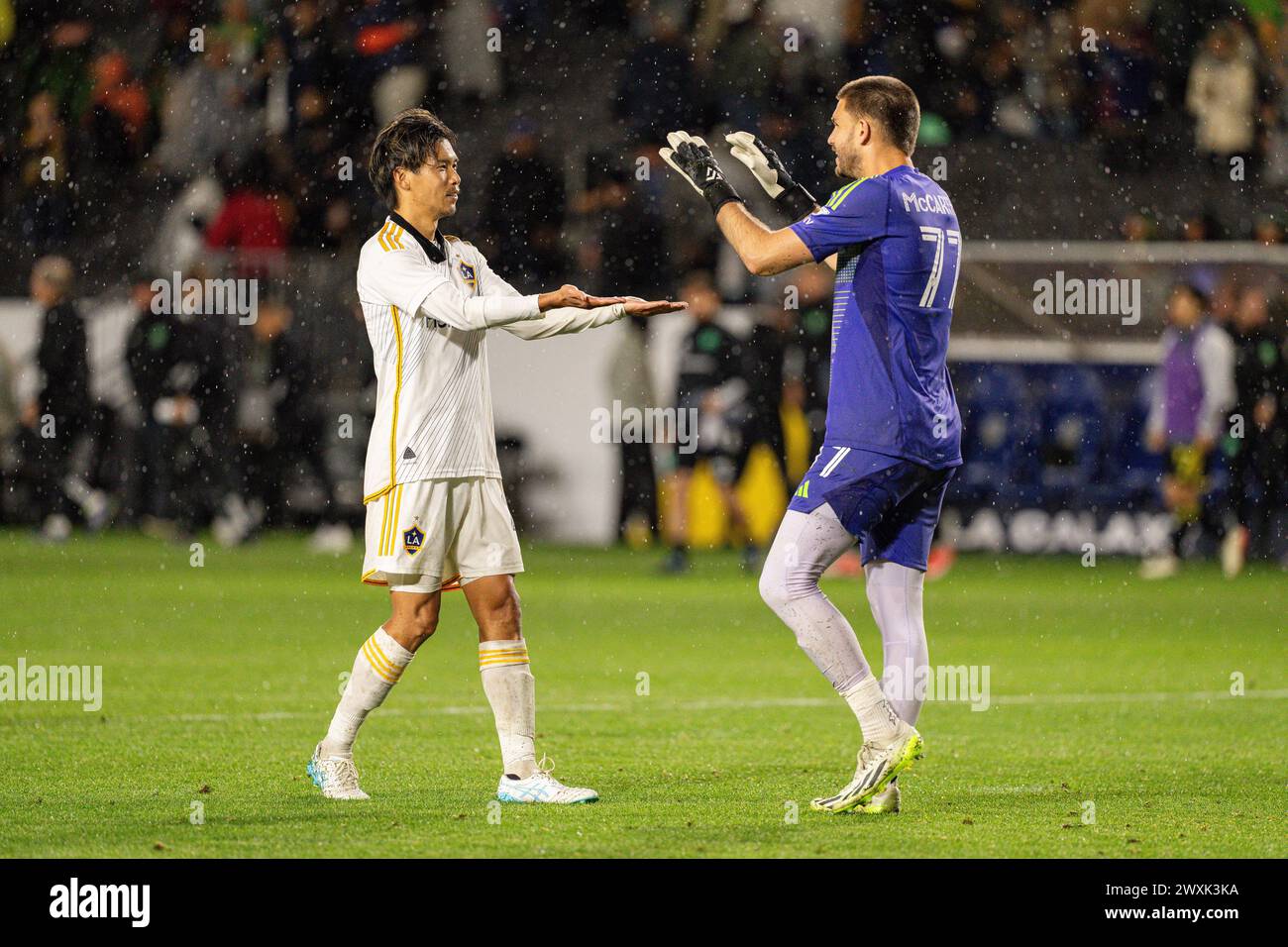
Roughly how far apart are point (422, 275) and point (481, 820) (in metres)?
1.58

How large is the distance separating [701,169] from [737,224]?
28cm

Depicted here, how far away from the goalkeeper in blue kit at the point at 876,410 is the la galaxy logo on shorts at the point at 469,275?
0.77 meters

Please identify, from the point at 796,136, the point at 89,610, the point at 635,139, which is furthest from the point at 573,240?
the point at 89,610

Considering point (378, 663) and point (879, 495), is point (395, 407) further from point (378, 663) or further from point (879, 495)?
point (879, 495)

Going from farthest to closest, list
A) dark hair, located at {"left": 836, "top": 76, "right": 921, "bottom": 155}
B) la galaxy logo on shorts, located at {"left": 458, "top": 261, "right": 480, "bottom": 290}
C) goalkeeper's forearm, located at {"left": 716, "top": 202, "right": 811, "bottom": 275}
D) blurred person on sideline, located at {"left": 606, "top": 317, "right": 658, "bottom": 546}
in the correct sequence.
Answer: blurred person on sideline, located at {"left": 606, "top": 317, "right": 658, "bottom": 546} < la galaxy logo on shorts, located at {"left": 458, "top": 261, "right": 480, "bottom": 290} < dark hair, located at {"left": 836, "top": 76, "right": 921, "bottom": 155} < goalkeeper's forearm, located at {"left": 716, "top": 202, "right": 811, "bottom": 275}

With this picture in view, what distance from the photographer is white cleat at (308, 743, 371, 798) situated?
20.5 feet

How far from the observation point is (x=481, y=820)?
584 cm

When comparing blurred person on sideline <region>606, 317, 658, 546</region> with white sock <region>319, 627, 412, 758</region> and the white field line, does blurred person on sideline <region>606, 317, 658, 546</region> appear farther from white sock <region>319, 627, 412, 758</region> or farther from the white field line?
white sock <region>319, 627, 412, 758</region>

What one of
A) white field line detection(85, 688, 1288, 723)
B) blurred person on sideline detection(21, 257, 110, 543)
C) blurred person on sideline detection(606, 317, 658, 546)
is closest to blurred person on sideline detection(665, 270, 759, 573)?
blurred person on sideline detection(606, 317, 658, 546)

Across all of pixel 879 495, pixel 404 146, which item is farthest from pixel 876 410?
pixel 404 146

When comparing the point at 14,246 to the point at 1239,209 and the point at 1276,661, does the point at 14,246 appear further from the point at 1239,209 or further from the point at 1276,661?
the point at 1276,661

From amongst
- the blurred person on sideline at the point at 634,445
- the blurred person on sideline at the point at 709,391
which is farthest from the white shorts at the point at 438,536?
the blurred person on sideline at the point at 634,445

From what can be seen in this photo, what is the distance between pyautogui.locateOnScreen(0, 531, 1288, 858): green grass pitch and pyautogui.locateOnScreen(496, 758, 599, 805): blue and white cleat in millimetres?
71

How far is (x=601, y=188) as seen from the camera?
62.4 ft
